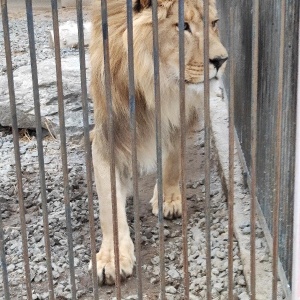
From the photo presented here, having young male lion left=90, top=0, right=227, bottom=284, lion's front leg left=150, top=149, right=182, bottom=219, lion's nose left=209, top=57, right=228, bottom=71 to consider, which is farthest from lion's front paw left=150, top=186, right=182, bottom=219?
lion's nose left=209, top=57, right=228, bottom=71

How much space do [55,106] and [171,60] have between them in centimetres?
206

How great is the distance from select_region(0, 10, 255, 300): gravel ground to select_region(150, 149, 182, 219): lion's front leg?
0.15 feet

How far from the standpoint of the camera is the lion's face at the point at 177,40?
243cm

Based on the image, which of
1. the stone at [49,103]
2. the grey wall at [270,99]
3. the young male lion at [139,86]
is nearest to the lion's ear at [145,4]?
the young male lion at [139,86]

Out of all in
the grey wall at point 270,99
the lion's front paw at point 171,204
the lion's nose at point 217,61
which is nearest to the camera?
the grey wall at point 270,99

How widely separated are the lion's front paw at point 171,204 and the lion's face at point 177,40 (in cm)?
77

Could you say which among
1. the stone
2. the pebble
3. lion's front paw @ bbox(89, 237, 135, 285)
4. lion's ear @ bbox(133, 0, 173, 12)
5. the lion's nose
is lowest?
the pebble

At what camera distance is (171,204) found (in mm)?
3125

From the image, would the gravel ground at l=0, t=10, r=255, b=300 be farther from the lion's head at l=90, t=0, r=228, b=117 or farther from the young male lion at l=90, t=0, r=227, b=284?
the lion's head at l=90, t=0, r=228, b=117

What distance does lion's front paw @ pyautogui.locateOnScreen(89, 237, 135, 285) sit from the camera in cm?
254

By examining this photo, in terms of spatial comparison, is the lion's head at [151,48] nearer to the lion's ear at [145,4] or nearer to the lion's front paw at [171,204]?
the lion's ear at [145,4]

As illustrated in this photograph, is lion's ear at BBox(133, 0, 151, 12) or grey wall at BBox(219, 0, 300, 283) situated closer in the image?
grey wall at BBox(219, 0, 300, 283)

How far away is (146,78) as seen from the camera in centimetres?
259

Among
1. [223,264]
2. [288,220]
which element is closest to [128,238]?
[223,264]
